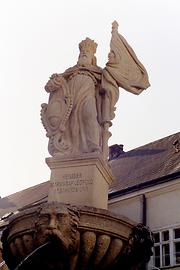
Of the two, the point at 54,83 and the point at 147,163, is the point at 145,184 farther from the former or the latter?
the point at 54,83

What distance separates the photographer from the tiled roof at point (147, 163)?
19850 mm

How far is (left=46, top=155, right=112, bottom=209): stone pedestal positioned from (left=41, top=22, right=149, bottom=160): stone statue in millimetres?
158

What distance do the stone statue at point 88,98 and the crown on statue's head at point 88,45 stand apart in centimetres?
7

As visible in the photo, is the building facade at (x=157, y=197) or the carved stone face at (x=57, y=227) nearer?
the carved stone face at (x=57, y=227)

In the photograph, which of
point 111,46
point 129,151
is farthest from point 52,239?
point 129,151

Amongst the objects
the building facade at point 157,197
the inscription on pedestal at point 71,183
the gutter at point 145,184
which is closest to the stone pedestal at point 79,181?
the inscription on pedestal at point 71,183

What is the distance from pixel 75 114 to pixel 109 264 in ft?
7.35

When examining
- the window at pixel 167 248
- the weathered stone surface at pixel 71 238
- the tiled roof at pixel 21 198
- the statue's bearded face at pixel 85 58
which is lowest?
the weathered stone surface at pixel 71 238

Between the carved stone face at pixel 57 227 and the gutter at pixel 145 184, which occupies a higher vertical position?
the gutter at pixel 145 184

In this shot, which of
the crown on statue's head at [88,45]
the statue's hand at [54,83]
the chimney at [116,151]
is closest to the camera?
the statue's hand at [54,83]

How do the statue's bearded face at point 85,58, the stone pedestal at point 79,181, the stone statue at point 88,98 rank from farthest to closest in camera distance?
the statue's bearded face at point 85,58 → the stone statue at point 88,98 → the stone pedestal at point 79,181

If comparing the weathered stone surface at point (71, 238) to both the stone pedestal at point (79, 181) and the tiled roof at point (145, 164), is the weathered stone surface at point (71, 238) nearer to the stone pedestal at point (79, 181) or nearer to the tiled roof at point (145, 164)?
the stone pedestal at point (79, 181)

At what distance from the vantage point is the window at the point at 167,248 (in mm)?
17375

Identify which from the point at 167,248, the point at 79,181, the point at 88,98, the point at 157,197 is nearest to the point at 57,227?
the point at 79,181
